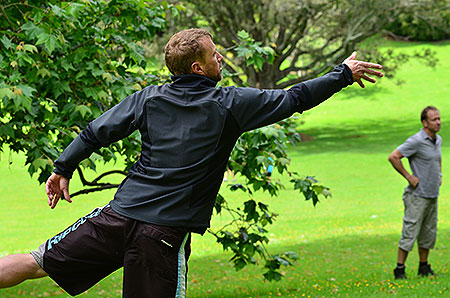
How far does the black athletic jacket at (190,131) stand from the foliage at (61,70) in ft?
7.81

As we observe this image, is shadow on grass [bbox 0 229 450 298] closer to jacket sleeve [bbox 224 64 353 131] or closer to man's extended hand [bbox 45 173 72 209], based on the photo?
jacket sleeve [bbox 224 64 353 131]

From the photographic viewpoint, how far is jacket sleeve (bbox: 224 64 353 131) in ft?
12.0

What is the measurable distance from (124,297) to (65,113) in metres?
3.41

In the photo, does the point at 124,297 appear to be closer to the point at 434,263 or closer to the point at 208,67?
the point at 208,67

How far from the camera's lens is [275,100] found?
12.1 ft

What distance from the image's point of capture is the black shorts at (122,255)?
3629 millimetres

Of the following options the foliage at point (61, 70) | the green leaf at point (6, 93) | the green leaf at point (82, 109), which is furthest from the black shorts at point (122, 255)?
the green leaf at point (82, 109)

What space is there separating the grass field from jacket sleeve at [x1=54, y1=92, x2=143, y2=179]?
2884 mm

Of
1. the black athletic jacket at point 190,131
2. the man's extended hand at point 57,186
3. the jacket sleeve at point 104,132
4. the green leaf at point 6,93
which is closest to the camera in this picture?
the black athletic jacket at point 190,131

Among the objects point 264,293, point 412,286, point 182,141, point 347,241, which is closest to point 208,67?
point 182,141

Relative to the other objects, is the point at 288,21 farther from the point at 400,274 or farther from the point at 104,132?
the point at 104,132

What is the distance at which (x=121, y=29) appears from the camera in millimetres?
7672

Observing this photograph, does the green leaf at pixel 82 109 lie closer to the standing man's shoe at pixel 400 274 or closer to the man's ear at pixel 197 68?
the man's ear at pixel 197 68

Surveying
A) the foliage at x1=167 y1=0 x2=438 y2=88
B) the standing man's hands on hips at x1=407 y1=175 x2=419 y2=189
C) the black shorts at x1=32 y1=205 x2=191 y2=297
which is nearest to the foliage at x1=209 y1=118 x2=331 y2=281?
the standing man's hands on hips at x1=407 y1=175 x2=419 y2=189
